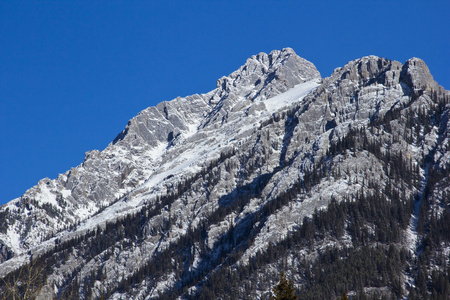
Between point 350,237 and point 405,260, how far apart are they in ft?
66.9

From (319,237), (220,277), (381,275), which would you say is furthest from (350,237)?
(220,277)

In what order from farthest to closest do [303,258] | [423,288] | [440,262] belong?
[303,258]
[440,262]
[423,288]

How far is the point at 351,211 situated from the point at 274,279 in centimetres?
3723

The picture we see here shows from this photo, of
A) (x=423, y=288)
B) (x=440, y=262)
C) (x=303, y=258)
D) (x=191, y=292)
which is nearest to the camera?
(x=423, y=288)

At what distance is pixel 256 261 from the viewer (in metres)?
190

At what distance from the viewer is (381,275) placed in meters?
165

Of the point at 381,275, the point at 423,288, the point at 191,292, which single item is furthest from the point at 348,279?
the point at 191,292

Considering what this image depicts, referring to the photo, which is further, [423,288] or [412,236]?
[412,236]

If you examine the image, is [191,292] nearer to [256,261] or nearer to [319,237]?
[256,261]

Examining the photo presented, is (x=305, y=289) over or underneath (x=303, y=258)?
underneath

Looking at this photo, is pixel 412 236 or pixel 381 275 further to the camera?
pixel 412 236

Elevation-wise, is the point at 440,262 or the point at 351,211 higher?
the point at 351,211

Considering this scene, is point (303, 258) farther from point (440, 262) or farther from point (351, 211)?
point (440, 262)

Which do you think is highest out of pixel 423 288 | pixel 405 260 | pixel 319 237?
pixel 319 237
